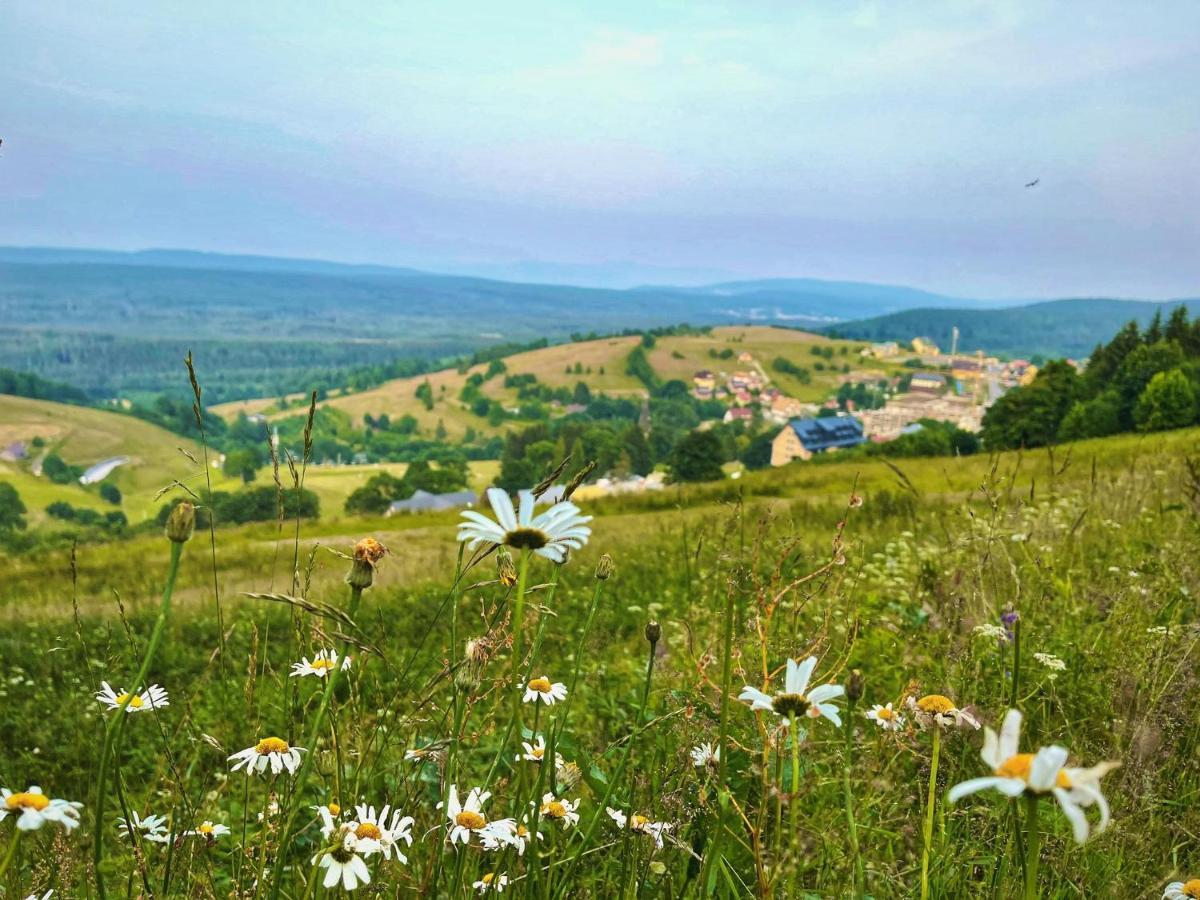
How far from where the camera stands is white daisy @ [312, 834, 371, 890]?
48.4 inches

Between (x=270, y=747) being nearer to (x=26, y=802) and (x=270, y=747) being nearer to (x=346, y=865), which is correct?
(x=346, y=865)

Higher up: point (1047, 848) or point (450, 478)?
point (1047, 848)

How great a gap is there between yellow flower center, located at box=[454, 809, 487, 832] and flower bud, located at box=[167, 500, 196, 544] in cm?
86

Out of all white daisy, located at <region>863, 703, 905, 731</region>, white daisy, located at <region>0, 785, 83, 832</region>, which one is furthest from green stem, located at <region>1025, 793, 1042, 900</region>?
white daisy, located at <region>0, 785, 83, 832</region>

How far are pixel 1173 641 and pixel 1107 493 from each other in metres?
4.99

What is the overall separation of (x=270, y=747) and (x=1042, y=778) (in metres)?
1.43

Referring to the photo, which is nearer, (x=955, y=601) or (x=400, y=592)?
(x=955, y=601)

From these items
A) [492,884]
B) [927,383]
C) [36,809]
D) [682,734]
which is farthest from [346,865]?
[927,383]

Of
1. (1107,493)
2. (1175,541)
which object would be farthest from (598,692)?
(1107,493)

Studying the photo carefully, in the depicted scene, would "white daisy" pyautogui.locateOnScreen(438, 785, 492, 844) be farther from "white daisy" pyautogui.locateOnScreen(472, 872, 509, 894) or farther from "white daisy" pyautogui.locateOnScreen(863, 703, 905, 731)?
"white daisy" pyautogui.locateOnScreen(863, 703, 905, 731)

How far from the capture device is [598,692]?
13.8 feet

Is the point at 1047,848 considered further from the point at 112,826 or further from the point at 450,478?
the point at 450,478

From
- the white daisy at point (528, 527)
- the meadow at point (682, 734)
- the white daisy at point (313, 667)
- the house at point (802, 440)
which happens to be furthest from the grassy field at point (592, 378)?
the white daisy at point (528, 527)

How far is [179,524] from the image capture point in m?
1.00
